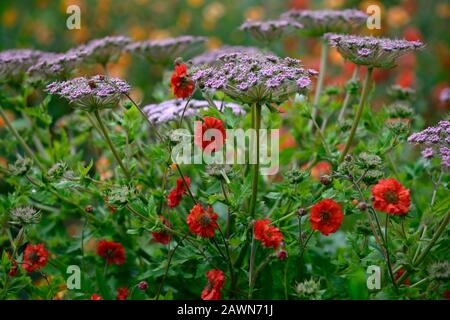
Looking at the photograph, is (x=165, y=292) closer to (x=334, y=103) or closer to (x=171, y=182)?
(x=171, y=182)

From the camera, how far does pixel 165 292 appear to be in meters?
1.98

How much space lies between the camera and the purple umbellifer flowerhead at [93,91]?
1.56 metres

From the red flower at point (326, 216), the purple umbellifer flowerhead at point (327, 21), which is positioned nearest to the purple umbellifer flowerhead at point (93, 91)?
the red flower at point (326, 216)

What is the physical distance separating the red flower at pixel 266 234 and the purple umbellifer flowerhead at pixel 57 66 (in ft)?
2.53

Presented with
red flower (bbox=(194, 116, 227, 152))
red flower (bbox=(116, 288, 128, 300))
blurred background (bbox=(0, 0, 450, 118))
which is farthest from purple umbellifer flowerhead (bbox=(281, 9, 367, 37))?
blurred background (bbox=(0, 0, 450, 118))

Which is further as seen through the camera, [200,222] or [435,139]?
[200,222]

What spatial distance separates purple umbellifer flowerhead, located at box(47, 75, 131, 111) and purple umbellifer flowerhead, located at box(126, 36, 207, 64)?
0.66 metres

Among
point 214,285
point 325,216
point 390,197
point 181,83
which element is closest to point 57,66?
point 181,83

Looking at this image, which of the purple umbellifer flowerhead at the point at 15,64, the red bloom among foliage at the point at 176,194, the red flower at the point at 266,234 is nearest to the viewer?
the red flower at the point at 266,234

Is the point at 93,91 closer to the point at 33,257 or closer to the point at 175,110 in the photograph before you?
the point at 175,110

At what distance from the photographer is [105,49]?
2.18 m

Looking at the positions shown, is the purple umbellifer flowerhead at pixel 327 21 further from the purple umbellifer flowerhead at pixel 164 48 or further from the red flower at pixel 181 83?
the red flower at pixel 181 83

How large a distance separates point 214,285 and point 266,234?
0.67ft
